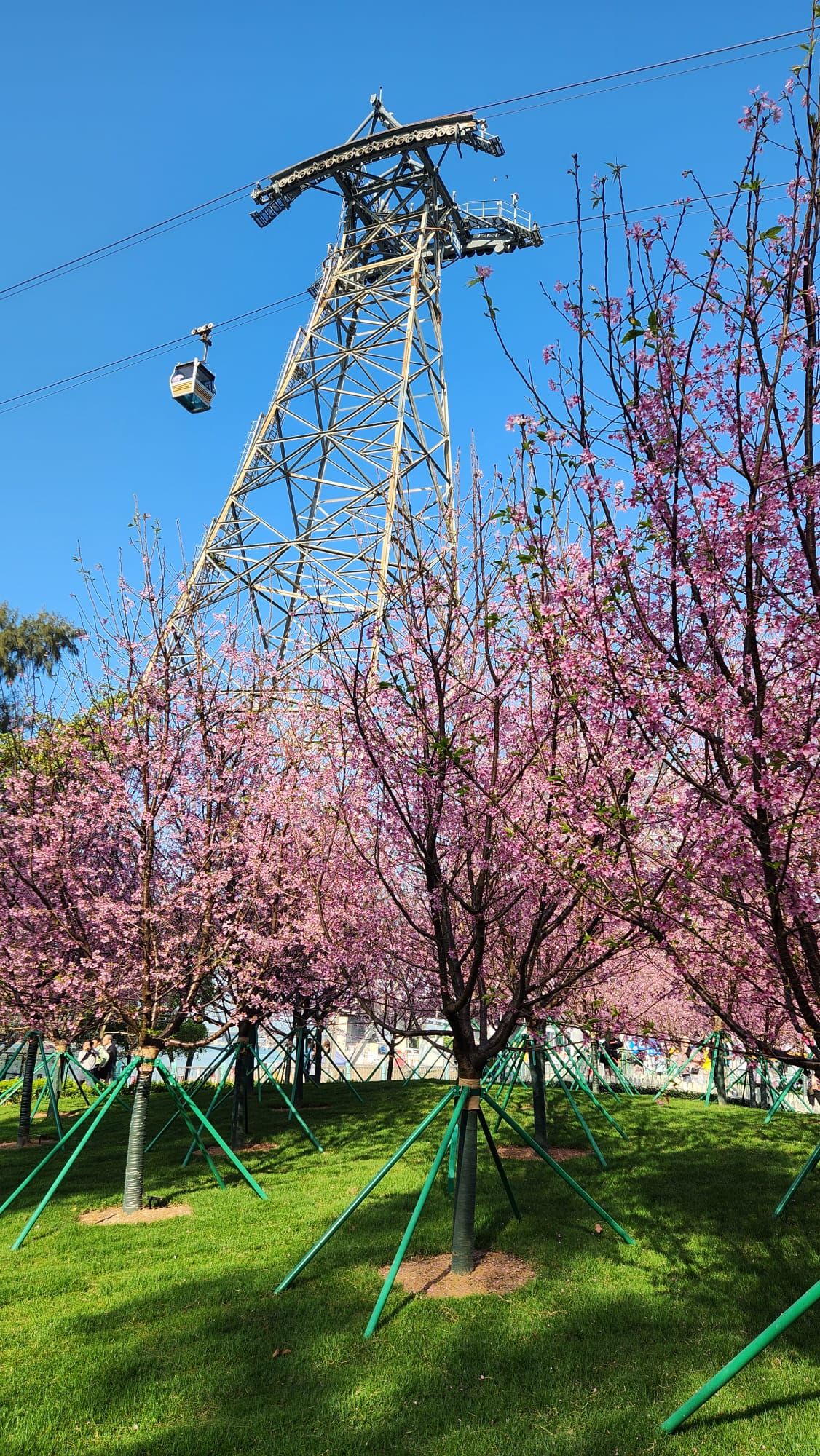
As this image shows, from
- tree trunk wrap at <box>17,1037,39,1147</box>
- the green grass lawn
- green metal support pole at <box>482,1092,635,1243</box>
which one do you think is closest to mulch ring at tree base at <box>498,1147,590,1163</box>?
the green grass lawn

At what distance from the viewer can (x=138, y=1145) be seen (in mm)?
10633

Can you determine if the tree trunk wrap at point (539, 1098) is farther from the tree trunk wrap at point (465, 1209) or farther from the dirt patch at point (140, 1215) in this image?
the dirt patch at point (140, 1215)

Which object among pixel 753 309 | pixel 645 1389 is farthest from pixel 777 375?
pixel 645 1389

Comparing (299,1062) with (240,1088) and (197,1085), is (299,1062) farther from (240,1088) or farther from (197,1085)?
(240,1088)

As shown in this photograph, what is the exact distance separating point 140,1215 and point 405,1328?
205 inches

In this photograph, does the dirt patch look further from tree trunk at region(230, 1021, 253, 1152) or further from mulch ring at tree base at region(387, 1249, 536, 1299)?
mulch ring at tree base at region(387, 1249, 536, 1299)

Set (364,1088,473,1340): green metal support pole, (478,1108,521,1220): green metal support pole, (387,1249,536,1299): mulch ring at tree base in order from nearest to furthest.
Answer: (364,1088,473,1340): green metal support pole
(387,1249,536,1299): mulch ring at tree base
(478,1108,521,1220): green metal support pole

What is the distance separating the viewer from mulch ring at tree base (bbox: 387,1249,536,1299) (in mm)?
7453

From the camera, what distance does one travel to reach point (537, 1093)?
13344 mm

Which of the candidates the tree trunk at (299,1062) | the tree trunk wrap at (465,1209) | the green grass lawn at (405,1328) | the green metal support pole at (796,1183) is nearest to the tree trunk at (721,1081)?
the green grass lawn at (405,1328)

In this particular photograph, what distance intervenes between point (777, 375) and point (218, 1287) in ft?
29.4

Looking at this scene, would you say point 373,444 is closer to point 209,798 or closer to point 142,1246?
point 209,798

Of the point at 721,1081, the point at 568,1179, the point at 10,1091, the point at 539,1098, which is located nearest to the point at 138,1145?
the point at 568,1179

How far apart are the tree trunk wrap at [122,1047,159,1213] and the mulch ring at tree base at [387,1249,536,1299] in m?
4.04
